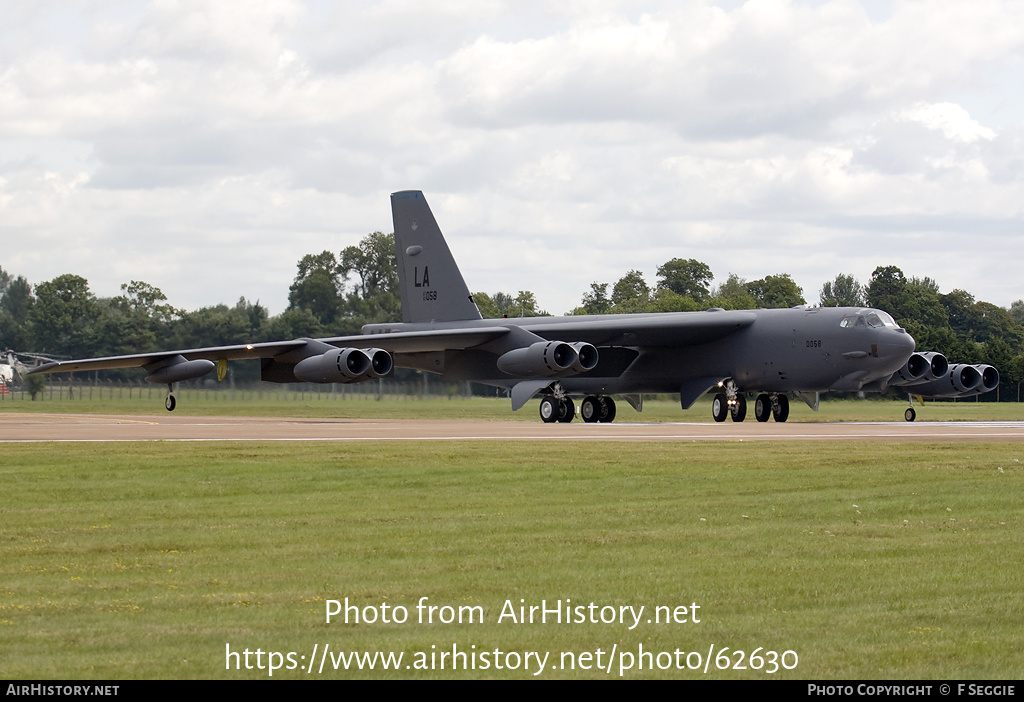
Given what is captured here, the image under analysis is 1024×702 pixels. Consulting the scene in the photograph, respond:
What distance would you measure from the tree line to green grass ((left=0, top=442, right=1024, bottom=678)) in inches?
1061

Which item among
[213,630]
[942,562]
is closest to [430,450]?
[942,562]

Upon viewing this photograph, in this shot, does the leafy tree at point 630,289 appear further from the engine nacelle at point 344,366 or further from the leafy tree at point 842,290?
the engine nacelle at point 344,366

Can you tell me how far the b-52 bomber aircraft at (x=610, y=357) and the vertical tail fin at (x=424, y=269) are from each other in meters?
0.05

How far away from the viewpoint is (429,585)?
8.30m

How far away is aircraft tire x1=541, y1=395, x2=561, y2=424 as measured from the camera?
3506 centimetres

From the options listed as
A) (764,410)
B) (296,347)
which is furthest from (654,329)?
(296,347)

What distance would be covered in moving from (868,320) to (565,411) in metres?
9.19

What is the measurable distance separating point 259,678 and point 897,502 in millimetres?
8852

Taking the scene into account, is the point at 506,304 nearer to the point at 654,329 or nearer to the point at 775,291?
the point at 775,291

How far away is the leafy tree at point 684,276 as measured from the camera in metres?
109

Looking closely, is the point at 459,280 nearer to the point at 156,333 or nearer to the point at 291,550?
the point at 156,333

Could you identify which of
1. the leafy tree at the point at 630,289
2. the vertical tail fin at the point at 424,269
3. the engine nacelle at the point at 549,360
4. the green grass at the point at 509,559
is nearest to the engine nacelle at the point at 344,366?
the engine nacelle at the point at 549,360

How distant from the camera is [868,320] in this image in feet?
101

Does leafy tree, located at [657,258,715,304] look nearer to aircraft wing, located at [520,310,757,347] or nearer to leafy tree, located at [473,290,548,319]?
leafy tree, located at [473,290,548,319]
